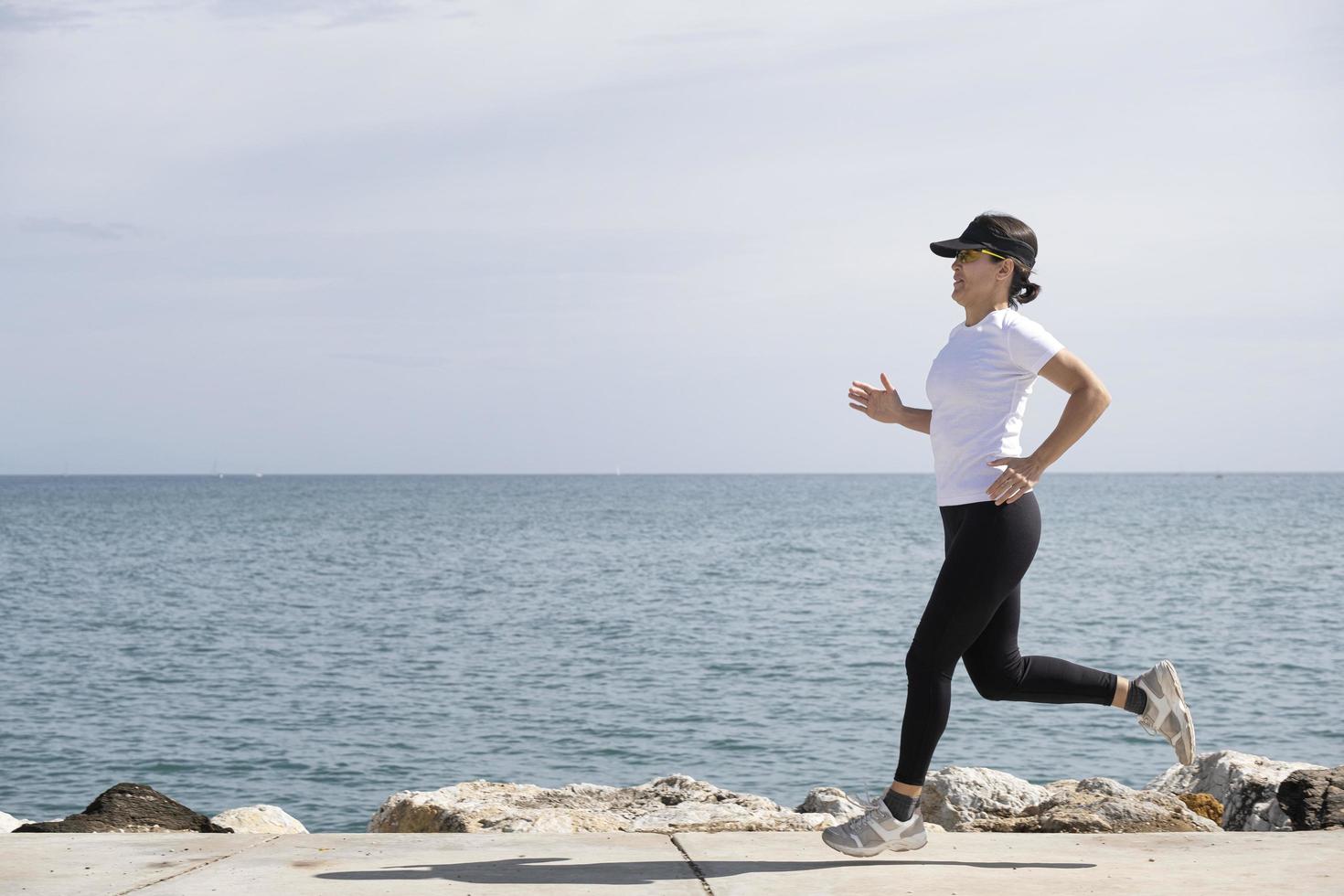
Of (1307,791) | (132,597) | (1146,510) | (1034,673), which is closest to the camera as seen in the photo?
(1034,673)

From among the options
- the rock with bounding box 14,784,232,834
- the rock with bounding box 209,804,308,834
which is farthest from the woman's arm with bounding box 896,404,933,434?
the rock with bounding box 209,804,308,834

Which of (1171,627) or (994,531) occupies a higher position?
(994,531)

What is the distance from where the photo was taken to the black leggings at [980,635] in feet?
13.4

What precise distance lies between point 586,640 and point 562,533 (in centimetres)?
3903

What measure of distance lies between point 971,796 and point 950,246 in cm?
474

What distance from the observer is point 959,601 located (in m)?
4.09

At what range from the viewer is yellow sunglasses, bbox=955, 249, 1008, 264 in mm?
4312

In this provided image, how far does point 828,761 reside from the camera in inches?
526

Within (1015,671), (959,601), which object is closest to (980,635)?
(1015,671)

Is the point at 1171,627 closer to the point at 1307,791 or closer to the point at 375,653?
the point at 375,653

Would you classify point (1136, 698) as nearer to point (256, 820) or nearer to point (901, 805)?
point (901, 805)

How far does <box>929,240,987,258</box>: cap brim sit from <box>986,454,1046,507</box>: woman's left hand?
2.45 feet

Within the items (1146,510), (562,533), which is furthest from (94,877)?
(1146,510)

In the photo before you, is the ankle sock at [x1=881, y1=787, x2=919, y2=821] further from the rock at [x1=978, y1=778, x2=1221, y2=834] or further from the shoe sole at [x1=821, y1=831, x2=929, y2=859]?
the rock at [x1=978, y1=778, x2=1221, y2=834]
